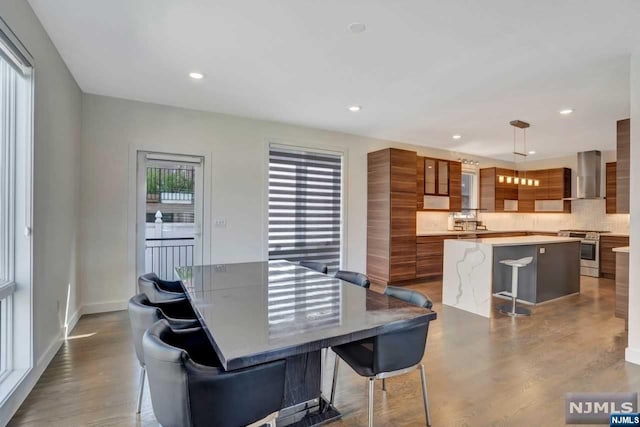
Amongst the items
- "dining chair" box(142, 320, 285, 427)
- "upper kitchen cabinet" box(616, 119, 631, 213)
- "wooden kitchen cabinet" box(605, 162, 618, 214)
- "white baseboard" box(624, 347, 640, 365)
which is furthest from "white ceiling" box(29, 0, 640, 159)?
"wooden kitchen cabinet" box(605, 162, 618, 214)

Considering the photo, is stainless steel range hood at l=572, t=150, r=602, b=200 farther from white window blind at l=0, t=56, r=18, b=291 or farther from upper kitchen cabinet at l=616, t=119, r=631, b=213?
white window blind at l=0, t=56, r=18, b=291

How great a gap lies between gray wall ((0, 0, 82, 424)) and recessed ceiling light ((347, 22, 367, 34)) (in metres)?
2.22

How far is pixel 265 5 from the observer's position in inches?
89.0

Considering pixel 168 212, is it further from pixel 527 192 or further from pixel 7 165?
pixel 527 192

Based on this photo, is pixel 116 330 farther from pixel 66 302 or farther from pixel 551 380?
pixel 551 380

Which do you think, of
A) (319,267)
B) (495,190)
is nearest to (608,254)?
(495,190)

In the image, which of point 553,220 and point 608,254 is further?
point 553,220

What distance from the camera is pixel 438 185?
22.4ft

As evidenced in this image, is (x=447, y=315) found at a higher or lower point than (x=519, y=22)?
lower

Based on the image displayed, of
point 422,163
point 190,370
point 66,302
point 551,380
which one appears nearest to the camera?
point 190,370

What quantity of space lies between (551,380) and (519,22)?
2.74 m

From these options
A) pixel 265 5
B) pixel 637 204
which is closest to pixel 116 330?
pixel 265 5

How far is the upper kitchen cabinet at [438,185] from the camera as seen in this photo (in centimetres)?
652

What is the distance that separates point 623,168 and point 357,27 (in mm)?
3460
